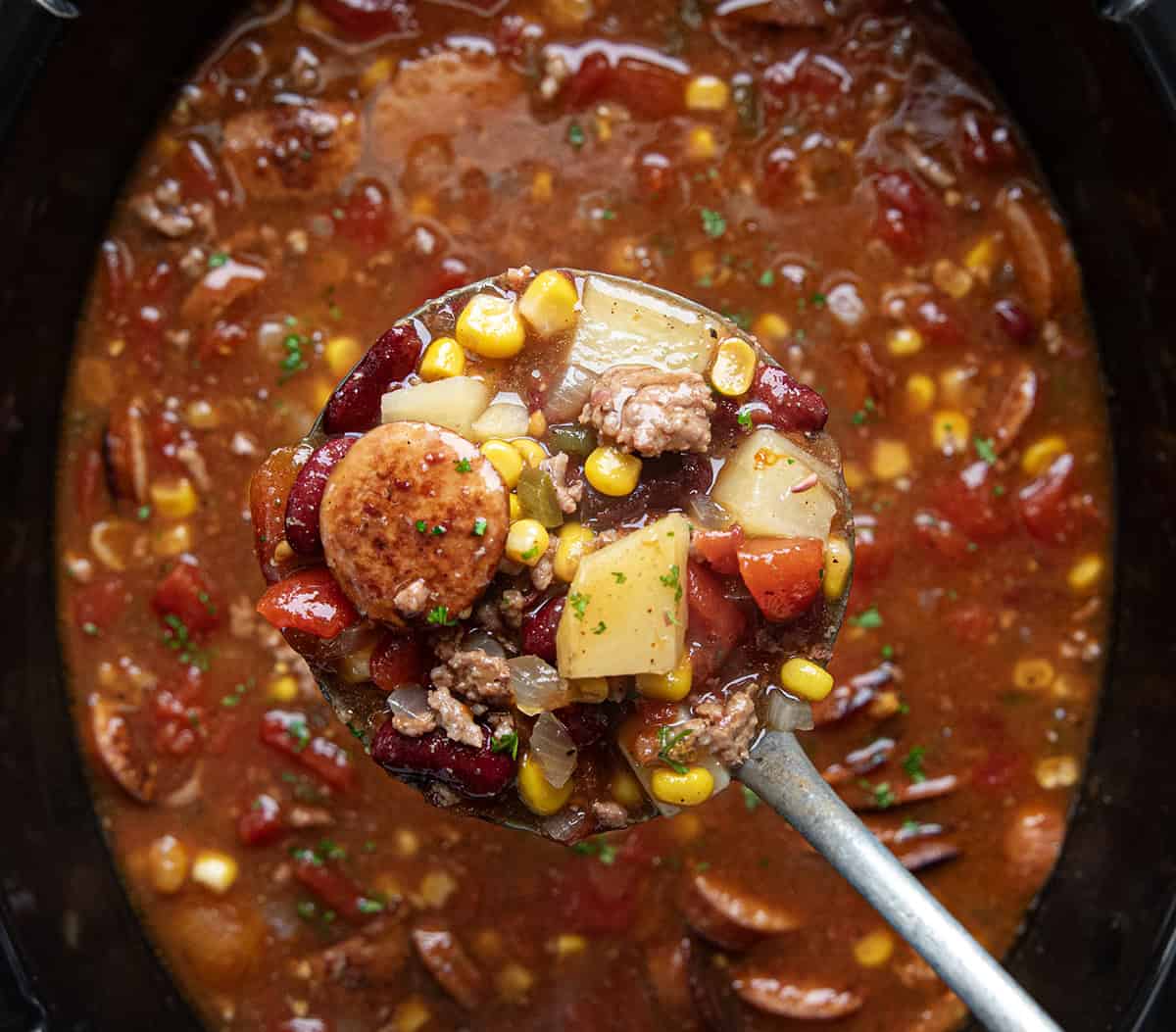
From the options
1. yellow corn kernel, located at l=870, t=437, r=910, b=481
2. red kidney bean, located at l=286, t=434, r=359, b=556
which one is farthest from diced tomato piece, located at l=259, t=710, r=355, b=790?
yellow corn kernel, located at l=870, t=437, r=910, b=481

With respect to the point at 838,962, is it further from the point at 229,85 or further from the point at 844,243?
the point at 229,85

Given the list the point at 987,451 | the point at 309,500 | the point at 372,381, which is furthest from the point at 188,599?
the point at 987,451

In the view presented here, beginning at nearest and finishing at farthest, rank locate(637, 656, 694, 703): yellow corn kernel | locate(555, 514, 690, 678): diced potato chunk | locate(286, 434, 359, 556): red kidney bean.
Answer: locate(555, 514, 690, 678): diced potato chunk → locate(637, 656, 694, 703): yellow corn kernel → locate(286, 434, 359, 556): red kidney bean

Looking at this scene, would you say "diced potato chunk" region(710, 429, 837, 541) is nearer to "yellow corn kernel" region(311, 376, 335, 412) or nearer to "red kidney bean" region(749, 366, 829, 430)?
"red kidney bean" region(749, 366, 829, 430)

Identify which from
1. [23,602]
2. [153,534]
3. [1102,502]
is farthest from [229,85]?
[1102,502]

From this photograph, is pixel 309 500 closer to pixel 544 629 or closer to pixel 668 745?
pixel 544 629

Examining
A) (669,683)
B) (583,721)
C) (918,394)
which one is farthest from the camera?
(918,394)
